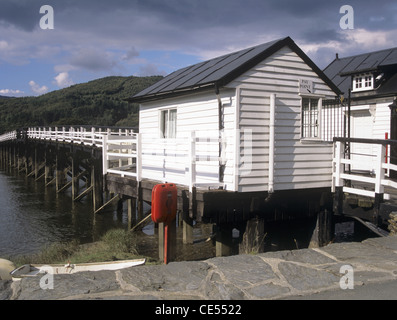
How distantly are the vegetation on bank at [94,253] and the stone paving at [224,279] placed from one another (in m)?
5.13

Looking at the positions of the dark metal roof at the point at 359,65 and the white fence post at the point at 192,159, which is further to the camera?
the dark metal roof at the point at 359,65

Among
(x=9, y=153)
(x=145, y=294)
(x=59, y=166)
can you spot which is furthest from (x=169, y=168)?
(x=9, y=153)

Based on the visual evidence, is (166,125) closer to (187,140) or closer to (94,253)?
(187,140)

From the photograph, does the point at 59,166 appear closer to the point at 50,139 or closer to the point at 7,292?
the point at 50,139

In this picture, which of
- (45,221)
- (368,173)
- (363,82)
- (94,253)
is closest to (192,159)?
(94,253)

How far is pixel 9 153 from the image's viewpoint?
45.2 meters

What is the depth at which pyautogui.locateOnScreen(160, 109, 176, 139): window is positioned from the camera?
11188mm

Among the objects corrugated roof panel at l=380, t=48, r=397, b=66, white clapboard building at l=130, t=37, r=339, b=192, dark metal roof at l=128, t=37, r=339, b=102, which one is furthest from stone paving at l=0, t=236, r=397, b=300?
A: corrugated roof panel at l=380, t=48, r=397, b=66

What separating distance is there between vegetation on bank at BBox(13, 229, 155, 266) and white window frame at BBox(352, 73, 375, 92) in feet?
33.9

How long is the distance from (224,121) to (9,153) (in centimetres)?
4233

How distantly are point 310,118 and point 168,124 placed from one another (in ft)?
12.9

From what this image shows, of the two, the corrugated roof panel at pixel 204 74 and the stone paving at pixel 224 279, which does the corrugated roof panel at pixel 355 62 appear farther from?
the stone paving at pixel 224 279

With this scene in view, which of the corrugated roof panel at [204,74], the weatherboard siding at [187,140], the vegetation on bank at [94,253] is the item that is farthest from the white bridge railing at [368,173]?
the vegetation on bank at [94,253]

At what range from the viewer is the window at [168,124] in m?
11.2
